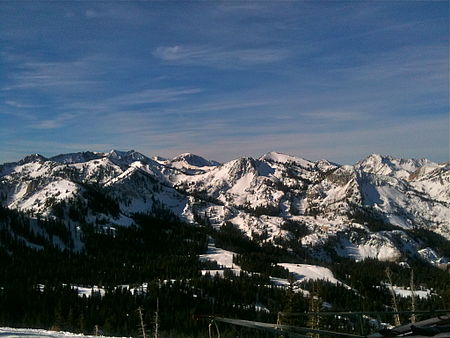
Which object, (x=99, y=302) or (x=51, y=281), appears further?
(x=51, y=281)

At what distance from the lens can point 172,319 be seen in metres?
133

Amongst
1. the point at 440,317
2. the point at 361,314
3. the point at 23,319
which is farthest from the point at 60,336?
the point at 23,319

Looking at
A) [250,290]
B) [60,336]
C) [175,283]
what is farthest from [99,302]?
[60,336]

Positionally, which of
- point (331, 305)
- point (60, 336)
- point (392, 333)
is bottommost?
point (331, 305)

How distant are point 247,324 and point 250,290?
635 feet

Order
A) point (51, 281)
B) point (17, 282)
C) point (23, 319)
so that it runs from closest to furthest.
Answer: point (23, 319) → point (17, 282) → point (51, 281)

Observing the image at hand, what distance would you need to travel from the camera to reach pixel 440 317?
8164 millimetres

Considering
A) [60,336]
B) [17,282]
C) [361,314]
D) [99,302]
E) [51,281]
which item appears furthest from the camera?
[51,281]

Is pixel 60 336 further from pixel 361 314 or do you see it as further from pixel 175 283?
pixel 175 283

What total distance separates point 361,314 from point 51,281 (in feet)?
643

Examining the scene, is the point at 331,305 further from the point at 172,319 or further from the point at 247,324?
the point at 247,324

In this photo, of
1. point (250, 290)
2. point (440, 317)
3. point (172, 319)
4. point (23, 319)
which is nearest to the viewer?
point (440, 317)

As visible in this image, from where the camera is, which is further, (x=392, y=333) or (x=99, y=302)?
(x=99, y=302)

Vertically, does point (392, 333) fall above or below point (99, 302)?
above
